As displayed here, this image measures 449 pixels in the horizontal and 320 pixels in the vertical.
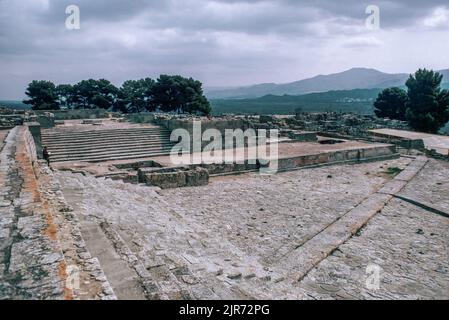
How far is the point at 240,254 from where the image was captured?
5.71 meters

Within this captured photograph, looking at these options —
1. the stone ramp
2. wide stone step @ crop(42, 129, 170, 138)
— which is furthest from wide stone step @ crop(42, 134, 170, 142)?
the stone ramp

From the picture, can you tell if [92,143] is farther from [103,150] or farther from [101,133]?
[101,133]

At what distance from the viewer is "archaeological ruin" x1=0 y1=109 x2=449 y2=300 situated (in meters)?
3.63

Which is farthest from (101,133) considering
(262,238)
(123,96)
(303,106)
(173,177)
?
(303,106)

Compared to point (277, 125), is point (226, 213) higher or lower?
lower

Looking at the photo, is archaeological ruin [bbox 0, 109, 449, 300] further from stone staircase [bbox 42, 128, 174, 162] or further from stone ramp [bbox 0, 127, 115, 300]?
stone staircase [bbox 42, 128, 174, 162]

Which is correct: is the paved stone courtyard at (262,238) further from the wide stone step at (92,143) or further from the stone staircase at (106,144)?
the wide stone step at (92,143)

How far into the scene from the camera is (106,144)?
15.5 m

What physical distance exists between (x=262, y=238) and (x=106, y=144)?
1088 centimetres

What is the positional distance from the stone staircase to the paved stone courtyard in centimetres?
461

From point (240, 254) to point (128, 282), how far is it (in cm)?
252

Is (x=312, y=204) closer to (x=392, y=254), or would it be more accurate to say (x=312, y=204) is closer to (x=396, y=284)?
(x=392, y=254)

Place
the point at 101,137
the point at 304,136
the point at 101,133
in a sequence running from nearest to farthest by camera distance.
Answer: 1. the point at 101,137
2. the point at 101,133
3. the point at 304,136
